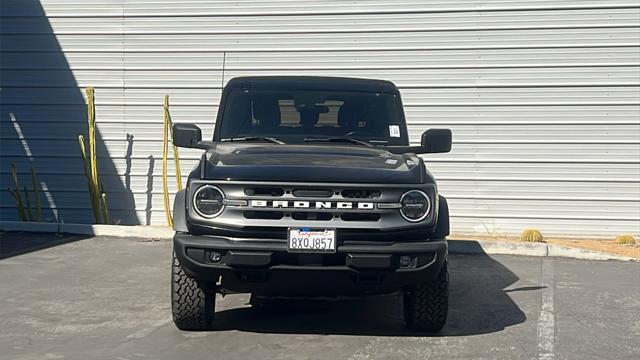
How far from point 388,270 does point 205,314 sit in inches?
55.7

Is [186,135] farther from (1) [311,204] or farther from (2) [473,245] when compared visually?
(2) [473,245]

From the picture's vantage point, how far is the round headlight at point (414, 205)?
616cm

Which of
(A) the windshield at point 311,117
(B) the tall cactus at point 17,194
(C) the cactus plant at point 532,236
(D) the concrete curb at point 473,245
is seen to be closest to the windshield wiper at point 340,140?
(A) the windshield at point 311,117

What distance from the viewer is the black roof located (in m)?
7.89

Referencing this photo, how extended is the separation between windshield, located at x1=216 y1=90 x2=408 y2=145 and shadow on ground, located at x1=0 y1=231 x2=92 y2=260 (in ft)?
13.5

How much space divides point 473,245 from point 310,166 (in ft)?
17.8

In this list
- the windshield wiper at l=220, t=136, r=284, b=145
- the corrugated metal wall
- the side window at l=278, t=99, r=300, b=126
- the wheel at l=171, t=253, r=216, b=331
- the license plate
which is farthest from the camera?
the corrugated metal wall

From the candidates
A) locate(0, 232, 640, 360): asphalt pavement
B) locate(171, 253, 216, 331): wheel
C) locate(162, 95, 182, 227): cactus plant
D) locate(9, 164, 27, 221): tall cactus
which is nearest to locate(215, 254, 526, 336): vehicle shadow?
locate(0, 232, 640, 360): asphalt pavement

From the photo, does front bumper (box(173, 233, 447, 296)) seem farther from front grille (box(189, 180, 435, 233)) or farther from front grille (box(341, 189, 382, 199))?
front grille (box(341, 189, 382, 199))

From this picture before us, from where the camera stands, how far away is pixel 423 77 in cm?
1265

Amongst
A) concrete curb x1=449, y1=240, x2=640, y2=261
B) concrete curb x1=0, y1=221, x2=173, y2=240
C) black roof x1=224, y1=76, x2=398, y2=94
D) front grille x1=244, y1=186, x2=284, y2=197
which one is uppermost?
black roof x1=224, y1=76, x2=398, y2=94

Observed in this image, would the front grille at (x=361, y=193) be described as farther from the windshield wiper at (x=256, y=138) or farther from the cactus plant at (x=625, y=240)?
the cactus plant at (x=625, y=240)

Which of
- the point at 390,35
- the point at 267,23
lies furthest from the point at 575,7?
the point at 267,23

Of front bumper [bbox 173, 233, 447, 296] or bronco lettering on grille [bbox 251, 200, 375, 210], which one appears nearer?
front bumper [bbox 173, 233, 447, 296]
